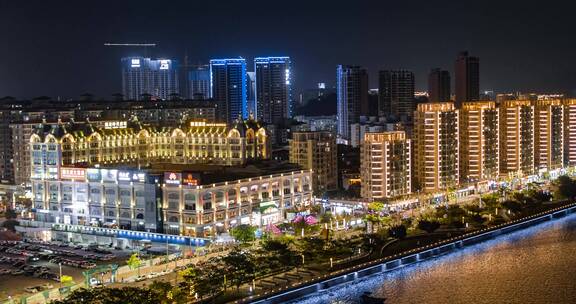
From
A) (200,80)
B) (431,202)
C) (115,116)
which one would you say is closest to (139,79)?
(200,80)

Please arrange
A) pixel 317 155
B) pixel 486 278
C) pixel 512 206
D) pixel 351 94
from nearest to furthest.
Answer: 1. pixel 486 278
2. pixel 512 206
3. pixel 317 155
4. pixel 351 94

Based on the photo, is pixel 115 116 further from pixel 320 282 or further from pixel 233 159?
pixel 320 282

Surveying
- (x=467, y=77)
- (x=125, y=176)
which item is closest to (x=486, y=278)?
(x=125, y=176)

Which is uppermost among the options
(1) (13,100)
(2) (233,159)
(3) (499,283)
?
(1) (13,100)

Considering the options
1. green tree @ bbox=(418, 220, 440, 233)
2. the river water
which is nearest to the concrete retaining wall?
the river water

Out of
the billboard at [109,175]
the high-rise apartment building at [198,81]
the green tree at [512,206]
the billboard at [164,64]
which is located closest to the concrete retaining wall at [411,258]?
the green tree at [512,206]

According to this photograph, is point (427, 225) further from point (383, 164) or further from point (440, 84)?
point (440, 84)
